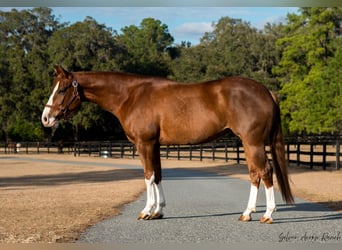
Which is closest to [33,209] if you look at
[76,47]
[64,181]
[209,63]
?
[64,181]

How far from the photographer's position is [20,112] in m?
52.8

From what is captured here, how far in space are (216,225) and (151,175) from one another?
1394 millimetres

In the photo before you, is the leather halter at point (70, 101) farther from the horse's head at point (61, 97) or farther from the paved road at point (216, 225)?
the paved road at point (216, 225)

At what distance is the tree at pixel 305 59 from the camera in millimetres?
48250

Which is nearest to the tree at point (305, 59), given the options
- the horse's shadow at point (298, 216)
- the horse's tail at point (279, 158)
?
the horse's shadow at point (298, 216)

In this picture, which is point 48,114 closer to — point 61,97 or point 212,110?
point 61,97

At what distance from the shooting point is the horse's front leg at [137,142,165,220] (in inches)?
353

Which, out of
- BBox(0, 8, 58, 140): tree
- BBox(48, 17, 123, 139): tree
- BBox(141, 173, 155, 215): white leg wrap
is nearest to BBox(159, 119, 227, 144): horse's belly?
BBox(141, 173, 155, 215): white leg wrap

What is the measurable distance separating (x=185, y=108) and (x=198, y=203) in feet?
10.8

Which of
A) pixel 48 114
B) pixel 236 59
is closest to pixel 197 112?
pixel 48 114

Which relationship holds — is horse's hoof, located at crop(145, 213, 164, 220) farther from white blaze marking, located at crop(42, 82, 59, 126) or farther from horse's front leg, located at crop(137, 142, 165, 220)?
white blaze marking, located at crop(42, 82, 59, 126)

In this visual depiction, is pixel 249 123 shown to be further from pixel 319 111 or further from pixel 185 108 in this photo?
pixel 319 111

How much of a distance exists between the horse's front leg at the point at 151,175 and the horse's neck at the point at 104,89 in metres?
0.97

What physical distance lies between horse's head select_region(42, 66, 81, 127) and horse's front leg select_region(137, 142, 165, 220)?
1.40 metres
